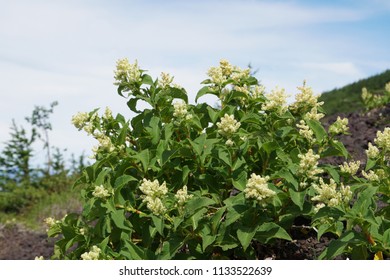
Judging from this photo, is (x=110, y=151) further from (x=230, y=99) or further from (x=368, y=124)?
(x=368, y=124)

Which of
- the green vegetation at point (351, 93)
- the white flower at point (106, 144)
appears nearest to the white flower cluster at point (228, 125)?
the white flower at point (106, 144)

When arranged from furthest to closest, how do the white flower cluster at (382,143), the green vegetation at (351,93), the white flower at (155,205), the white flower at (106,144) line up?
the green vegetation at (351,93) < the white flower at (106,144) < the white flower cluster at (382,143) < the white flower at (155,205)

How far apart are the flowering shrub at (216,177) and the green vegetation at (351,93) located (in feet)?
51.8

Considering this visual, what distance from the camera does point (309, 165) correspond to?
12.1 ft

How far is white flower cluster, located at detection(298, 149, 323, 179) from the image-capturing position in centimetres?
365

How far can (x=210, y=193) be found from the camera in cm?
411

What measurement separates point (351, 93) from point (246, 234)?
20320 mm

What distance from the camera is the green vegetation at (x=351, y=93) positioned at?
20.5 m

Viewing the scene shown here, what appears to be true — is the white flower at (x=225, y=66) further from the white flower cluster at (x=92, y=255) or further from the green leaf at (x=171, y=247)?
the white flower cluster at (x=92, y=255)

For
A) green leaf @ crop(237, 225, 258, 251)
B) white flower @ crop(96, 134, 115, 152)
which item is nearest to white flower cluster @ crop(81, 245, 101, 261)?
white flower @ crop(96, 134, 115, 152)

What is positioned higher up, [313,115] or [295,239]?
[313,115]

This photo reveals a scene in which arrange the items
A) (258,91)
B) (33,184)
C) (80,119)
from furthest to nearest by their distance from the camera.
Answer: (33,184) → (258,91) → (80,119)

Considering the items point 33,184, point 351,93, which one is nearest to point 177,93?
point 33,184

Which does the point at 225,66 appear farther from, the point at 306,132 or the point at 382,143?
the point at 382,143
